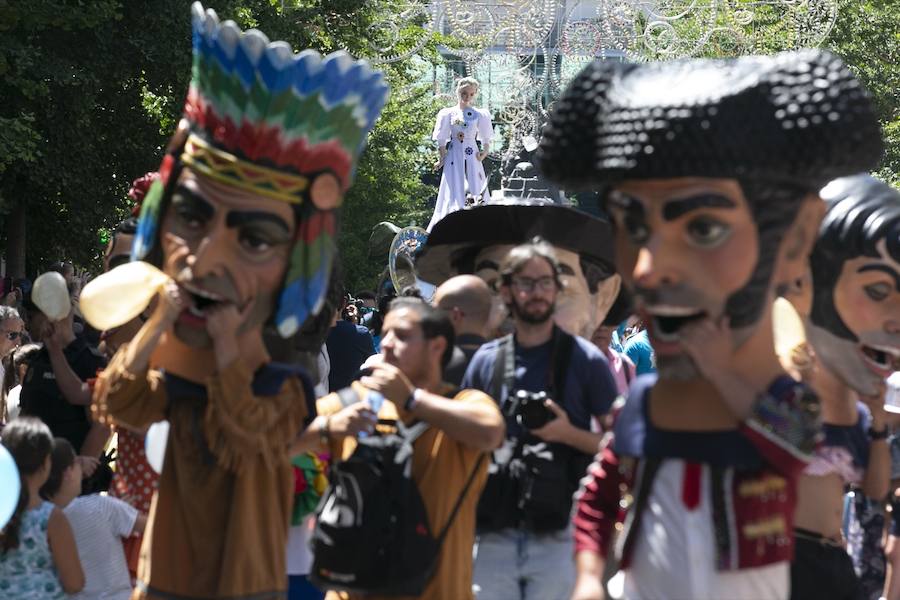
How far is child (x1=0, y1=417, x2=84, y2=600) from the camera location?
6.34 meters

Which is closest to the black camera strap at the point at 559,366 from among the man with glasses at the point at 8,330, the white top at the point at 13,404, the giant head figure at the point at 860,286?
the giant head figure at the point at 860,286

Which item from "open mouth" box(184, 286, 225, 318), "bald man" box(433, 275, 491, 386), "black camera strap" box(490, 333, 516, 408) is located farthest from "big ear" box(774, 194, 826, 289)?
"bald man" box(433, 275, 491, 386)

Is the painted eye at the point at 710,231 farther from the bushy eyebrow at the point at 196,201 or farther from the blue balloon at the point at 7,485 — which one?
the blue balloon at the point at 7,485

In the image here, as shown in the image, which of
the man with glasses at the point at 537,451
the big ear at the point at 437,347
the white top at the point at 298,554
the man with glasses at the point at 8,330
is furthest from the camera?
the man with glasses at the point at 8,330

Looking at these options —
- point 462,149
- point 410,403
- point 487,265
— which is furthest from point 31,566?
point 462,149

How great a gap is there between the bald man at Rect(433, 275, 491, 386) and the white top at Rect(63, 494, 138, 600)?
1624mm

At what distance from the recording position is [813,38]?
1183 inches

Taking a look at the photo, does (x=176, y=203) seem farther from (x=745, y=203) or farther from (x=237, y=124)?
(x=745, y=203)

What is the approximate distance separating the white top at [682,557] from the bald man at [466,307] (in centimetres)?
287

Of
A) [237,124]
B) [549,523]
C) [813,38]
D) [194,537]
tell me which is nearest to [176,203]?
[237,124]

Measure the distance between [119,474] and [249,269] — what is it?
221 centimetres

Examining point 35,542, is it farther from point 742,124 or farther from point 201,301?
point 742,124

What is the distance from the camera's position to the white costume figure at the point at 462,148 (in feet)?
53.6

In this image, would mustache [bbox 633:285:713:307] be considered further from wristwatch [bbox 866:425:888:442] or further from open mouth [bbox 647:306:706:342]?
wristwatch [bbox 866:425:888:442]
